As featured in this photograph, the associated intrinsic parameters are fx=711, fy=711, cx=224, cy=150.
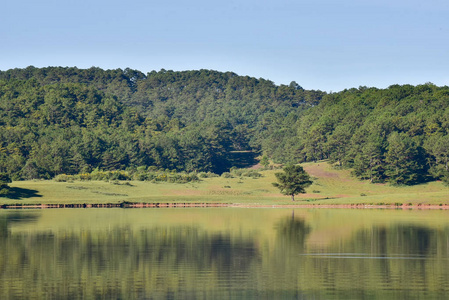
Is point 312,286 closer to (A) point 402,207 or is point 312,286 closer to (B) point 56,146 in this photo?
(A) point 402,207

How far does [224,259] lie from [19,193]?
71732 millimetres

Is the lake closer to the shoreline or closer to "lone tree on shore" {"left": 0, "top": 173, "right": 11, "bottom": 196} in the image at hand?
the shoreline

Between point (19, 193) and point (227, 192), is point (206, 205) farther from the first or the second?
point (19, 193)

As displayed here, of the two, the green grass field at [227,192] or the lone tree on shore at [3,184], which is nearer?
the green grass field at [227,192]

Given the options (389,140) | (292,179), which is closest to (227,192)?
(292,179)

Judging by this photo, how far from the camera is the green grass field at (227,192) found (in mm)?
105125

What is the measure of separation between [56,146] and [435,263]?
134 metres

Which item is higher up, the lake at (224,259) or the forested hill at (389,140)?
the forested hill at (389,140)

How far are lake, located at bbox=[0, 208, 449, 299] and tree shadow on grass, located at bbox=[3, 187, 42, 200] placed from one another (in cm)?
3481

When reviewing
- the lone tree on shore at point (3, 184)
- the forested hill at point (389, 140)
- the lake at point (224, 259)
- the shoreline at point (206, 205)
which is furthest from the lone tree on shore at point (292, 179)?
the lone tree on shore at point (3, 184)

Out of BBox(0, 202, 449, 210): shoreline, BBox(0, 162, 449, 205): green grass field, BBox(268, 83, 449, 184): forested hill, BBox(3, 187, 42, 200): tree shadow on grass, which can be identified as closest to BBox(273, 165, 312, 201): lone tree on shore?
BBox(0, 162, 449, 205): green grass field

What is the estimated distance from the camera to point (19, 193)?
108 meters

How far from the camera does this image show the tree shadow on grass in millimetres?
106125

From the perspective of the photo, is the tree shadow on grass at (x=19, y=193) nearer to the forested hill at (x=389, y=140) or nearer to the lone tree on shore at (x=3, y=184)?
the lone tree on shore at (x=3, y=184)
